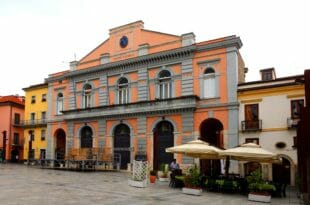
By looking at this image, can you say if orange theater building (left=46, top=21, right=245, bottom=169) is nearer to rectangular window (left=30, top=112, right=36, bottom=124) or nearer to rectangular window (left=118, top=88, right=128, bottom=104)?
rectangular window (left=118, top=88, right=128, bottom=104)

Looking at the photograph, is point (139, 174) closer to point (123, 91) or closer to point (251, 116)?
point (251, 116)

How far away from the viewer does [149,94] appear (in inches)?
1284

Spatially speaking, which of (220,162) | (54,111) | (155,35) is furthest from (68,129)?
(220,162)

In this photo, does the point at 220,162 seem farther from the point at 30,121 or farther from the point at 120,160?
the point at 30,121

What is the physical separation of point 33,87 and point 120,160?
18.4 m

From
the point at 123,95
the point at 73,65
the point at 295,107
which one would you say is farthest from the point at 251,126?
the point at 73,65

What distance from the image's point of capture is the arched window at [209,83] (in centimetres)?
2972

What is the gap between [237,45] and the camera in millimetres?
29000

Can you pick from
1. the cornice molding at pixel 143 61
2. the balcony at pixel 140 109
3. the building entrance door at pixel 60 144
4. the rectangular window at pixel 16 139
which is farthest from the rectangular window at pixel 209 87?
the rectangular window at pixel 16 139

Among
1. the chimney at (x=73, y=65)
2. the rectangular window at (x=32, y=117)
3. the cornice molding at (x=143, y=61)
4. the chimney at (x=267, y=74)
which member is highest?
the chimney at (x=73, y=65)

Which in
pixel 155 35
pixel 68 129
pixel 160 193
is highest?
pixel 155 35

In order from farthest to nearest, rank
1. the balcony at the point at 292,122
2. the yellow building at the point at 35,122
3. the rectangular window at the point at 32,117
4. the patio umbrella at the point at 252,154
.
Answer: the rectangular window at the point at 32,117
the yellow building at the point at 35,122
the balcony at the point at 292,122
the patio umbrella at the point at 252,154

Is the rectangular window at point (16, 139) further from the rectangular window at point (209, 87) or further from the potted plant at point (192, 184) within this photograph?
the potted plant at point (192, 184)

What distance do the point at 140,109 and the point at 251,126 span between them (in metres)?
10.4
